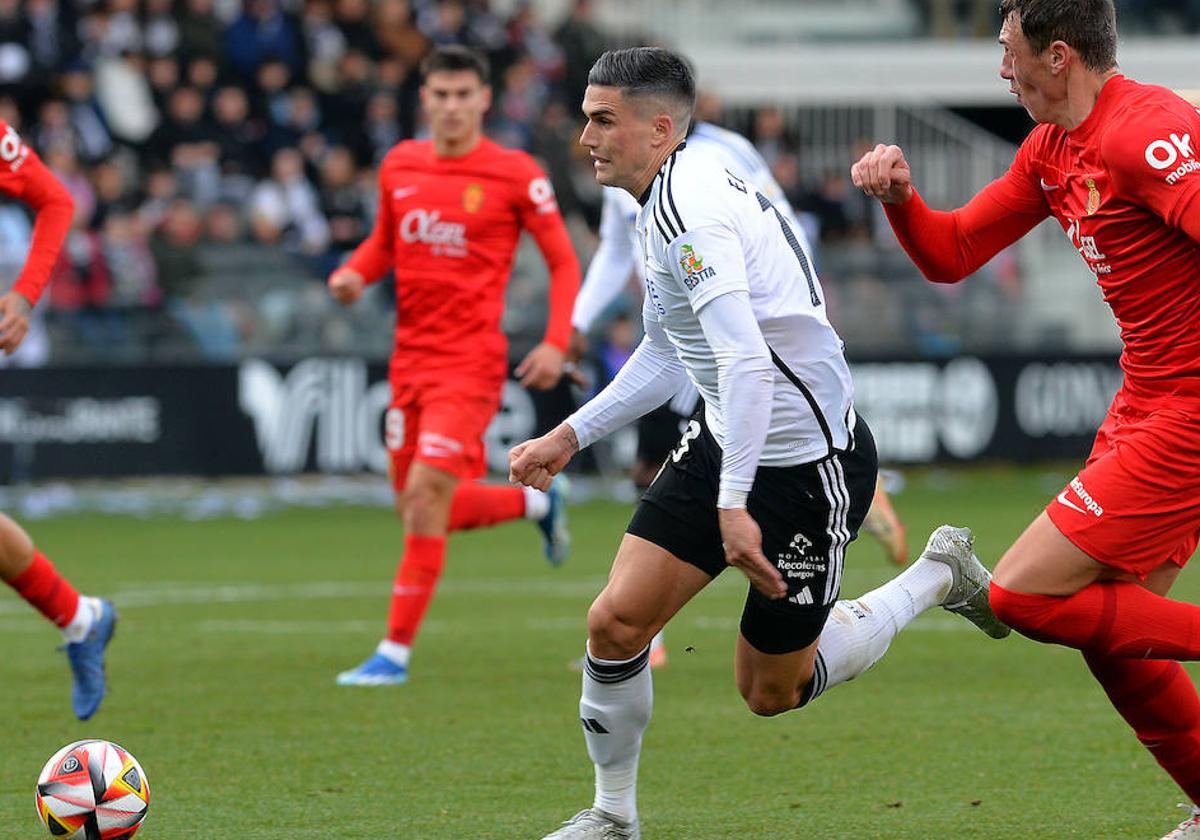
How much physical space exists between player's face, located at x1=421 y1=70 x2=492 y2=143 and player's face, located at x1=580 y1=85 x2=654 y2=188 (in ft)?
12.9

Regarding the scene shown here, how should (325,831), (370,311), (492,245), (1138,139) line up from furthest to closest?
1. (370,311)
2. (492,245)
3. (325,831)
4. (1138,139)

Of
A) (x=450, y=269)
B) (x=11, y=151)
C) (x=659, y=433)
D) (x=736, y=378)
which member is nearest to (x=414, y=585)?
(x=659, y=433)

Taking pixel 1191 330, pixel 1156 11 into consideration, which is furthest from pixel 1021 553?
pixel 1156 11

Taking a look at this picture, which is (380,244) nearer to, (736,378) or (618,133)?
(618,133)

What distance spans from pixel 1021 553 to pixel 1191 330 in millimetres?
732

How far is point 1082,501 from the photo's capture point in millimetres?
5203

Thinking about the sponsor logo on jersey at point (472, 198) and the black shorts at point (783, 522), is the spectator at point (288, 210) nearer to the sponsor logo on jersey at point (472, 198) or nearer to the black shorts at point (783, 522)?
the sponsor logo on jersey at point (472, 198)

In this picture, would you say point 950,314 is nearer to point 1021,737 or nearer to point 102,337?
point 102,337

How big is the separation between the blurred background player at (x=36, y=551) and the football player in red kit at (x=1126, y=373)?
3866mm

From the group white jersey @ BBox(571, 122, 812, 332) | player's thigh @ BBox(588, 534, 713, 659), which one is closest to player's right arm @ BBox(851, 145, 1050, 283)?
player's thigh @ BBox(588, 534, 713, 659)

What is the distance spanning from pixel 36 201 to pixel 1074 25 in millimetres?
4474

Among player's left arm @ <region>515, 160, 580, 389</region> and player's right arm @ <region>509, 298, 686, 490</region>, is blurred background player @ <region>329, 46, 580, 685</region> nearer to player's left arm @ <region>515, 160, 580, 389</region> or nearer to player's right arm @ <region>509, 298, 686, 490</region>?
player's left arm @ <region>515, 160, 580, 389</region>

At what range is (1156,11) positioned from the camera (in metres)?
28.2

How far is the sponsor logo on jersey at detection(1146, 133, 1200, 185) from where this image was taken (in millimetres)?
4988
